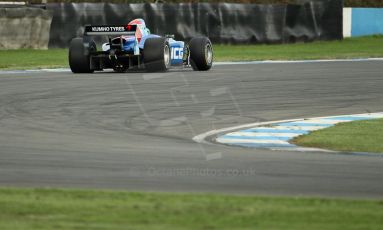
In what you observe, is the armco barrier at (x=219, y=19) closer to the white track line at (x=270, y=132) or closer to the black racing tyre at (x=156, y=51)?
the black racing tyre at (x=156, y=51)

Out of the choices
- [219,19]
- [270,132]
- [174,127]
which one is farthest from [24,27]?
[270,132]

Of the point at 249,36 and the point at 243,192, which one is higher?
the point at 243,192

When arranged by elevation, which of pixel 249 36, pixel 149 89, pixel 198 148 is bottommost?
pixel 249 36

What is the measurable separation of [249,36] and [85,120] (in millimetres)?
23708

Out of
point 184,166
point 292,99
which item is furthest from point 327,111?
point 184,166

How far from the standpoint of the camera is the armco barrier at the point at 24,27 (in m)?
34.8

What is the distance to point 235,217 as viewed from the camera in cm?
794

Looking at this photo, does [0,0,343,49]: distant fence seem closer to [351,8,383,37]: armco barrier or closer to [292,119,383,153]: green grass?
[351,8,383,37]: armco barrier

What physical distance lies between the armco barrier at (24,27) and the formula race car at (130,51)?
372 inches

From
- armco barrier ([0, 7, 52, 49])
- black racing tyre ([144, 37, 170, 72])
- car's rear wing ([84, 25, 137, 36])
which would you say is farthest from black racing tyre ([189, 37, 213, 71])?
armco barrier ([0, 7, 52, 49])

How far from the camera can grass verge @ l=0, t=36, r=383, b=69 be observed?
31.3 m

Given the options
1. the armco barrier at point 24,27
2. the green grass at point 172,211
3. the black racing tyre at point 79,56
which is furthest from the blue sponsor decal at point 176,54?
the green grass at point 172,211

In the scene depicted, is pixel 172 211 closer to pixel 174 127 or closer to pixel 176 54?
pixel 174 127

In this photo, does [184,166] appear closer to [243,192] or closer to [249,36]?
[243,192]
